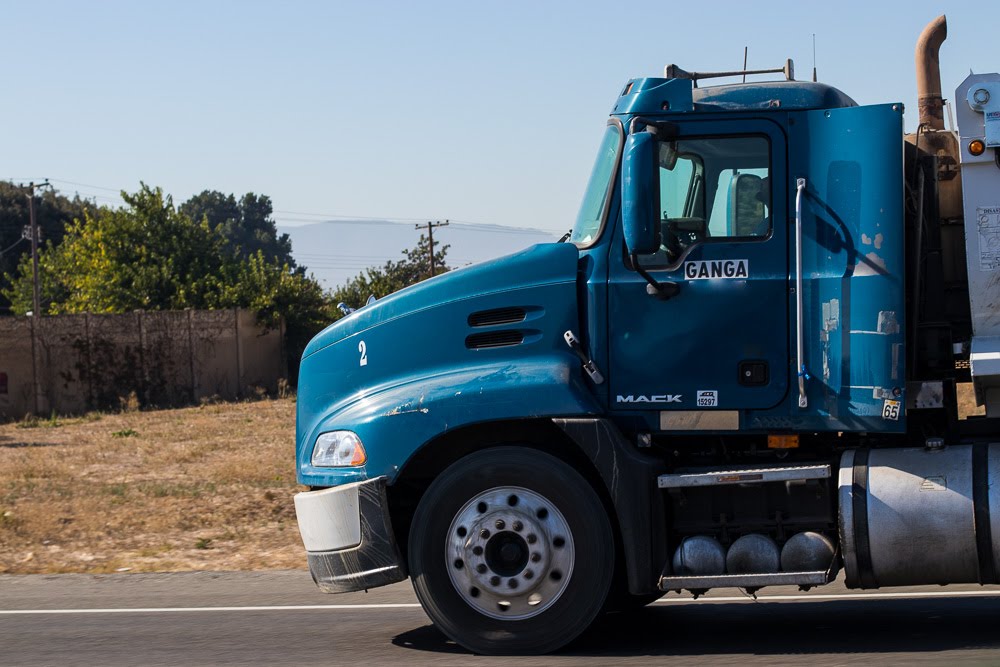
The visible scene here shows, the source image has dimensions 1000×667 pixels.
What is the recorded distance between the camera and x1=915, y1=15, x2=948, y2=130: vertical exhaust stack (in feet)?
23.9

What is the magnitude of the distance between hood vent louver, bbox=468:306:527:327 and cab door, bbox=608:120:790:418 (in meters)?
0.57

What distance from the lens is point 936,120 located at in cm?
726

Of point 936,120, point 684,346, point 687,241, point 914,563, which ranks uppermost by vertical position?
point 936,120

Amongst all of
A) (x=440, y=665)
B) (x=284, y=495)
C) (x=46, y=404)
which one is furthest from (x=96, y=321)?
(x=440, y=665)

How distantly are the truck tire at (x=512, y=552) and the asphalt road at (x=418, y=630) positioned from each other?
0.20 metres

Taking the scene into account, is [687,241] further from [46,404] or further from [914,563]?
[46,404]

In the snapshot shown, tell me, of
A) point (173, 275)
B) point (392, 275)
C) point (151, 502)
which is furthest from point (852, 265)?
point (392, 275)

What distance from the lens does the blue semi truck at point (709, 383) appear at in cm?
670

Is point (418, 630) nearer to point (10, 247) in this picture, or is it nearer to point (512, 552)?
point (512, 552)

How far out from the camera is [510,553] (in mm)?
6918

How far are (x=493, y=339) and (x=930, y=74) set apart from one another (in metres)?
3.01

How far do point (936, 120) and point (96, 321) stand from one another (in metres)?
35.6

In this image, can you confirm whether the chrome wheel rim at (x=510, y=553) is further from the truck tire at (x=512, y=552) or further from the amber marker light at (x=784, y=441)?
the amber marker light at (x=784, y=441)

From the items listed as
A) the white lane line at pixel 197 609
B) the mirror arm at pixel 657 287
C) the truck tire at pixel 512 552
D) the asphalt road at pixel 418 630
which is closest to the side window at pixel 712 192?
the mirror arm at pixel 657 287
